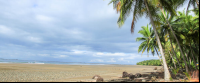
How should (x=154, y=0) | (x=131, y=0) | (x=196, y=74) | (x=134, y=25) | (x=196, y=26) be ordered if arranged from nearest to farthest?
(x=196, y=74) < (x=154, y=0) < (x=131, y=0) < (x=134, y=25) < (x=196, y=26)

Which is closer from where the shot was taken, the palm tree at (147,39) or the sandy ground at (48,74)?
the sandy ground at (48,74)

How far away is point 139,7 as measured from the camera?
9227mm

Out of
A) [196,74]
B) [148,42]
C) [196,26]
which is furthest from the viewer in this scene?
[148,42]

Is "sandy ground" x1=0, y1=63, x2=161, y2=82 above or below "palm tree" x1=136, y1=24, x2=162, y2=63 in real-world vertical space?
below

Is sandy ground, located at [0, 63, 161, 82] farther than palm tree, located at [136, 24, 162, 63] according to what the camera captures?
No

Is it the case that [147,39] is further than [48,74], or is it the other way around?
[147,39]

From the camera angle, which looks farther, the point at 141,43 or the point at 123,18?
the point at 141,43

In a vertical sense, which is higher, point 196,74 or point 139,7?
point 139,7

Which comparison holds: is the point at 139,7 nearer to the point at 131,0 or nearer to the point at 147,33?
the point at 131,0

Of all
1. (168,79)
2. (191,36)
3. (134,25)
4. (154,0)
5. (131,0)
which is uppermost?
(131,0)

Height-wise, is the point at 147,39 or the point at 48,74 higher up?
the point at 147,39

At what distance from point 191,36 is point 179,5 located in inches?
118

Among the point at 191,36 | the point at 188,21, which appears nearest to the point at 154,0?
the point at 188,21

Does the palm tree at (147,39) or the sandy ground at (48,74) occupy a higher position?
the palm tree at (147,39)
